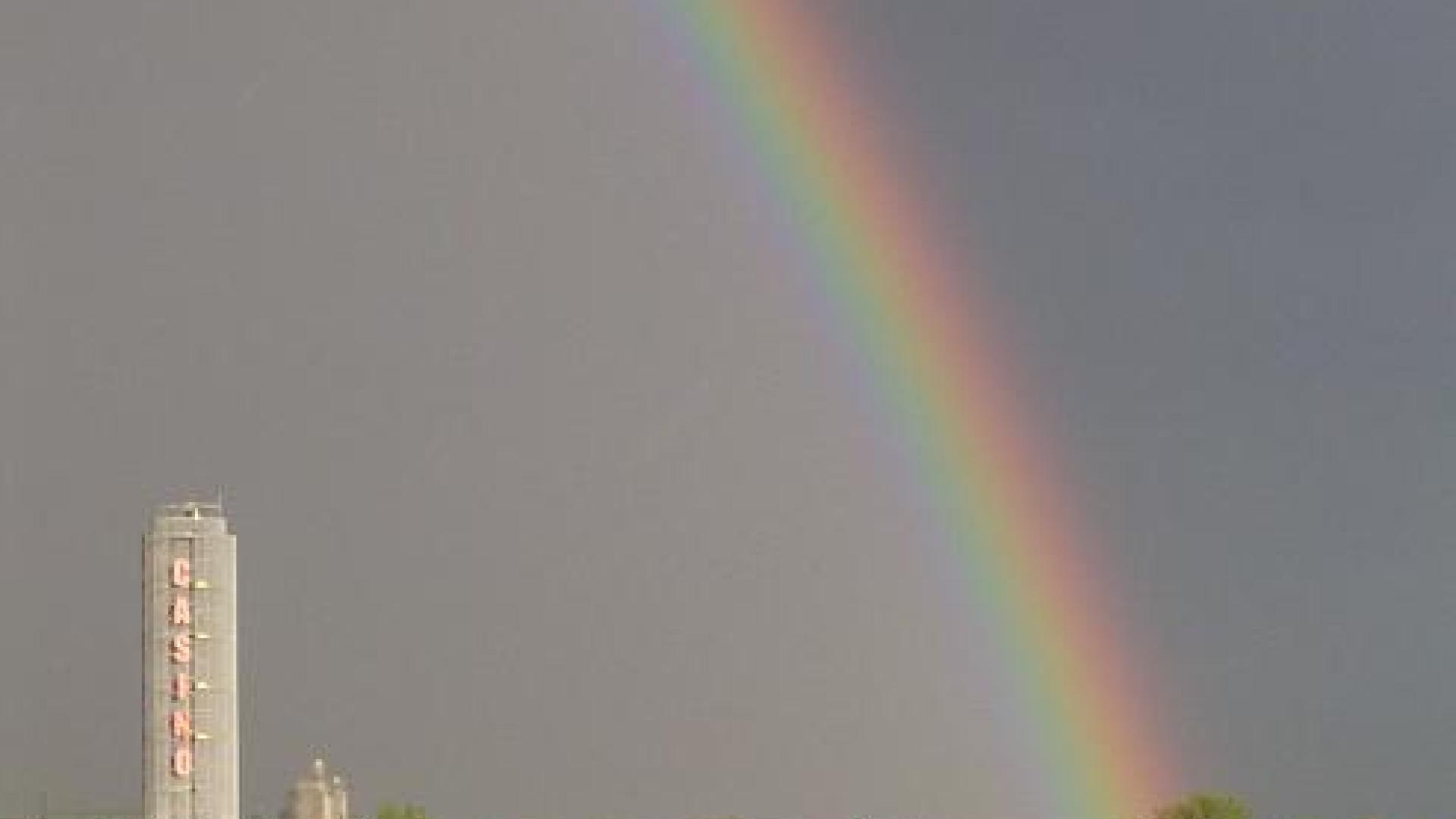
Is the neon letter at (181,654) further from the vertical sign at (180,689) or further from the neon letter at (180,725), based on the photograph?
the neon letter at (180,725)

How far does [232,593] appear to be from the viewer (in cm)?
15362

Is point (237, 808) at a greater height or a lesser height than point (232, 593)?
lesser

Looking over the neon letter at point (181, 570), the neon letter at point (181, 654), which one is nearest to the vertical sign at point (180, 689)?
the neon letter at point (181, 654)

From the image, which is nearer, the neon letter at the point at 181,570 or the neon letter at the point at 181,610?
the neon letter at the point at 181,610

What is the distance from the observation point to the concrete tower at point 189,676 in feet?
495

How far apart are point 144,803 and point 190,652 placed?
8496 millimetres

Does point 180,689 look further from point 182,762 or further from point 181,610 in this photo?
point 181,610

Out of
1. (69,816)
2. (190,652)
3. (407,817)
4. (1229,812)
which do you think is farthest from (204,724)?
(1229,812)

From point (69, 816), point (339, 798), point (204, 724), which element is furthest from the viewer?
point (339, 798)

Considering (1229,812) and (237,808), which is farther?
(1229,812)

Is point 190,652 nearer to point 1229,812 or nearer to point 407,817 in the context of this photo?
point 407,817

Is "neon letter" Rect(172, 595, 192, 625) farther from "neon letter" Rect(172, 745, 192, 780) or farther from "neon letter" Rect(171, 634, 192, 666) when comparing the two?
"neon letter" Rect(172, 745, 192, 780)

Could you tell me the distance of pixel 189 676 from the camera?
151 metres

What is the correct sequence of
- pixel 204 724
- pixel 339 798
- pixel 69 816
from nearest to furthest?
pixel 204 724, pixel 69 816, pixel 339 798
